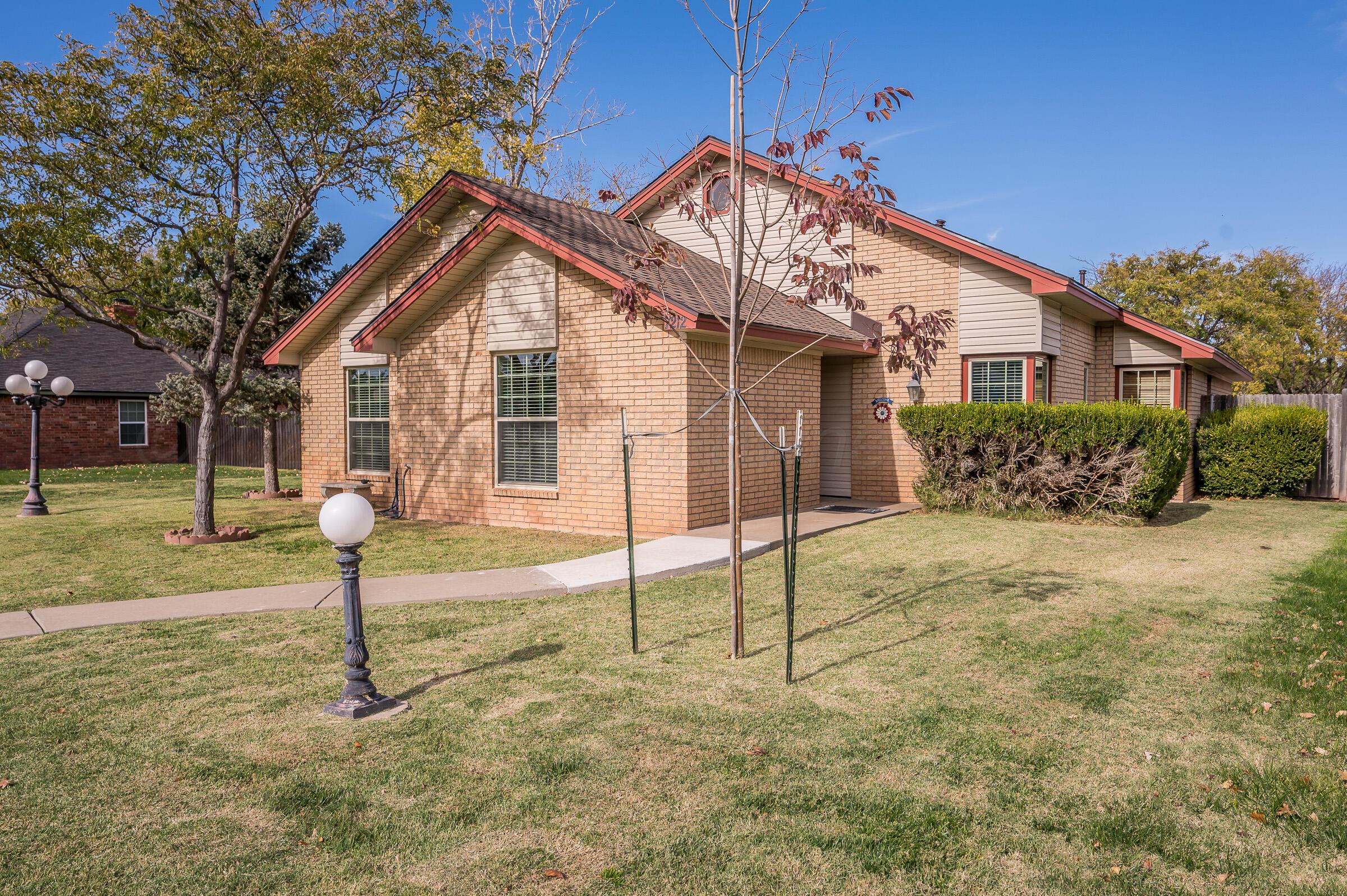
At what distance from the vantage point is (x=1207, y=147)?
21969mm

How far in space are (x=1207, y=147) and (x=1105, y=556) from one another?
59.0ft

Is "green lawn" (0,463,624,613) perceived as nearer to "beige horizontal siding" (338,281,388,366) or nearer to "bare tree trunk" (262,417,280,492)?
"bare tree trunk" (262,417,280,492)

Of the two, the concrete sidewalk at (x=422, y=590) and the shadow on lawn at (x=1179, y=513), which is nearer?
the concrete sidewalk at (x=422, y=590)

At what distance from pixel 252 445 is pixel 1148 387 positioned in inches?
1027

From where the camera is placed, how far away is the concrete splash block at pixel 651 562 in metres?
8.12

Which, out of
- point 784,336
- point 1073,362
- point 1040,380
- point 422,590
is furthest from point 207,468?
point 1073,362

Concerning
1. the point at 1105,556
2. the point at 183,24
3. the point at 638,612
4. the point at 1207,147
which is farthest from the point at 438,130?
the point at 1207,147

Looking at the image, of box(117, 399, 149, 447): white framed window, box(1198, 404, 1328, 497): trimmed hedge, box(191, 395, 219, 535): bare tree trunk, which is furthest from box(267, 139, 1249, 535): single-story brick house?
box(117, 399, 149, 447): white framed window

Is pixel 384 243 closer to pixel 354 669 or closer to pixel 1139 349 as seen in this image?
pixel 354 669

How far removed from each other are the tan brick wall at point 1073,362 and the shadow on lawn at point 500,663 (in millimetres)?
10965

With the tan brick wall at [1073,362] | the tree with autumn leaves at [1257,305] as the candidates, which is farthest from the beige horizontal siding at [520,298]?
the tree with autumn leaves at [1257,305]

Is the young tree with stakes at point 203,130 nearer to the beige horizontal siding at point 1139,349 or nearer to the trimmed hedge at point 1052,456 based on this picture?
the trimmed hedge at point 1052,456

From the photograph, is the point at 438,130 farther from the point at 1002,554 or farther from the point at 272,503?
the point at 1002,554

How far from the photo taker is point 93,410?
94.9 feet
